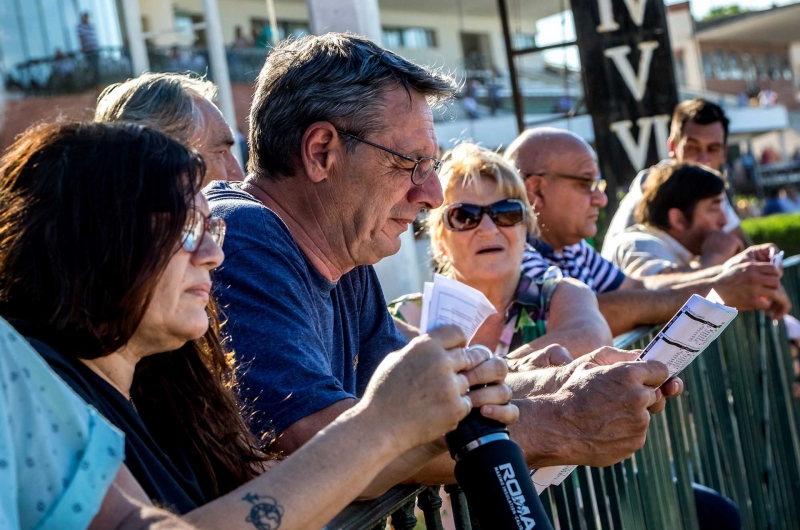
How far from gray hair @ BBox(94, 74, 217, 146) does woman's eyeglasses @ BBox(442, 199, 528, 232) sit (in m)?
1.06

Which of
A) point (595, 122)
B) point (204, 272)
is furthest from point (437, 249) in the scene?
point (595, 122)

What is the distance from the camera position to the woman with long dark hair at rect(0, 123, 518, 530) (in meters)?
1.64

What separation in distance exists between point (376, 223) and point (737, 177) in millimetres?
34257

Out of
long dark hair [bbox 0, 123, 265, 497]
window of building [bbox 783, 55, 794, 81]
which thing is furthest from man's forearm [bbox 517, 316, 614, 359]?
window of building [bbox 783, 55, 794, 81]

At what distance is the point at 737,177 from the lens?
34781 mm

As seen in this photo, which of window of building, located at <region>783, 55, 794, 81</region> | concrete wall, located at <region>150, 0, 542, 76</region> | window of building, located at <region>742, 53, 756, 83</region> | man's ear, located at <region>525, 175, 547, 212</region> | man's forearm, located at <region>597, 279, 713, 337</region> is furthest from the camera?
window of building, located at <region>783, 55, 794, 81</region>

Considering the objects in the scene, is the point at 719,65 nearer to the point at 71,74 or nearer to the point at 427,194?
the point at 71,74

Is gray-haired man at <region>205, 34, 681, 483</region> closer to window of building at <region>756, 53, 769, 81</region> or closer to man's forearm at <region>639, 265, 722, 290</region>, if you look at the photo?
man's forearm at <region>639, 265, 722, 290</region>

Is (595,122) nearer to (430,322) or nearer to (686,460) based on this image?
(686,460)

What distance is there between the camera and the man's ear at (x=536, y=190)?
4715 mm

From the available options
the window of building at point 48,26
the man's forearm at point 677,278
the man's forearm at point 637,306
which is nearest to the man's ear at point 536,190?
the man's forearm at point 637,306

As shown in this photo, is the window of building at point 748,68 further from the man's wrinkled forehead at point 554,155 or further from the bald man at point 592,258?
the man's wrinkled forehead at point 554,155

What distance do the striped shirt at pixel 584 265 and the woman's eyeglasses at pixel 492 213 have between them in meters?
0.65

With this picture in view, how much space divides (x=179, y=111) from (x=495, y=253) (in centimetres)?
134
